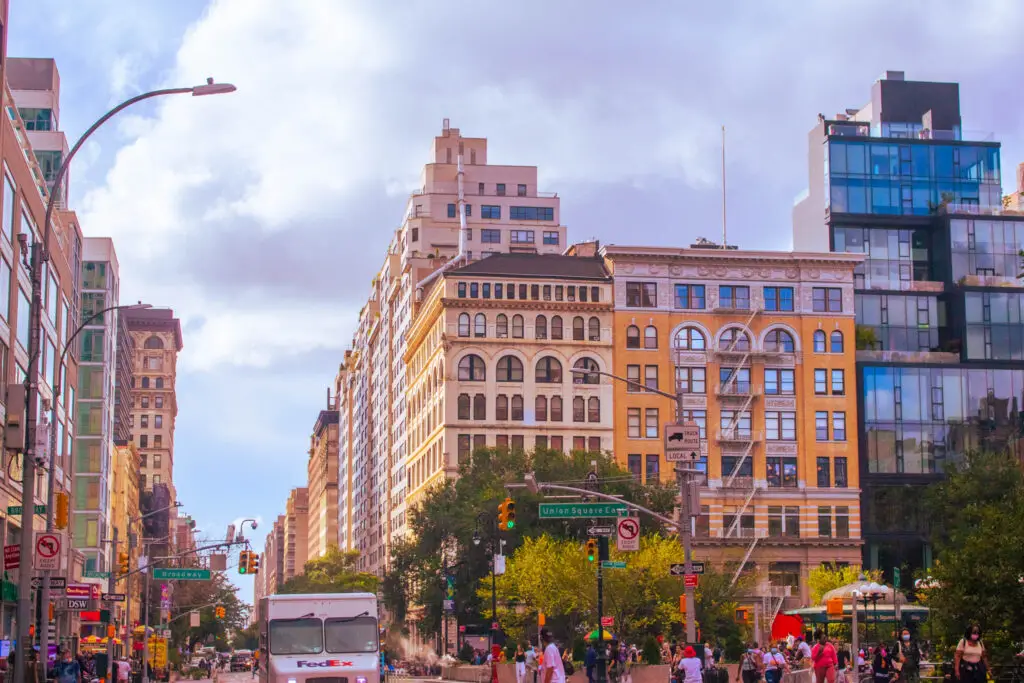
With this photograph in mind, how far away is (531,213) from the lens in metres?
141

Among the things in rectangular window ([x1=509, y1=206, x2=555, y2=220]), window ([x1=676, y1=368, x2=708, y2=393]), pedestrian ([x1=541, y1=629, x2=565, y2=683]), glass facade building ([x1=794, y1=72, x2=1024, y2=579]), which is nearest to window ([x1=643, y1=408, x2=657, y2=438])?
window ([x1=676, y1=368, x2=708, y2=393])

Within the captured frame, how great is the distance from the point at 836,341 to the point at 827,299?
326cm

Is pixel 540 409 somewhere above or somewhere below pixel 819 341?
below

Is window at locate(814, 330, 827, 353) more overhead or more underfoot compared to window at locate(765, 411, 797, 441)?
more overhead

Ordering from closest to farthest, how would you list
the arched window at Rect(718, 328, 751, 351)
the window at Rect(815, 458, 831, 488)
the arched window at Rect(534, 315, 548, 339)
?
1. the window at Rect(815, 458, 831, 488)
2. the arched window at Rect(534, 315, 548, 339)
3. the arched window at Rect(718, 328, 751, 351)

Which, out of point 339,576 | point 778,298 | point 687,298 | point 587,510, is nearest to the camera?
point 587,510

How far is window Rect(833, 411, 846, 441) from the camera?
10912cm

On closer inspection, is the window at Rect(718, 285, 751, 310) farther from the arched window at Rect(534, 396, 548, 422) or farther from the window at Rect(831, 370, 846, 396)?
the arched window at Rect(534, 396, 548, 422)

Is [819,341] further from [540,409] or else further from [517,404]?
[517,404]

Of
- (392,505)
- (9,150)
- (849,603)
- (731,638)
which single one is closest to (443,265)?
(392,505)

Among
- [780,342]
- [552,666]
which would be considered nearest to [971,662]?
[552,666]

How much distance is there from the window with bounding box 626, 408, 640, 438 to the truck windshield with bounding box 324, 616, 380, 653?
7659 centimetres

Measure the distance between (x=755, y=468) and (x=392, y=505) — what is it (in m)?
49.2

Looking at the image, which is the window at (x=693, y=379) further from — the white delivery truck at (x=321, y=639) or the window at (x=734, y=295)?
the white delivery truck at (x=321, y=639)
